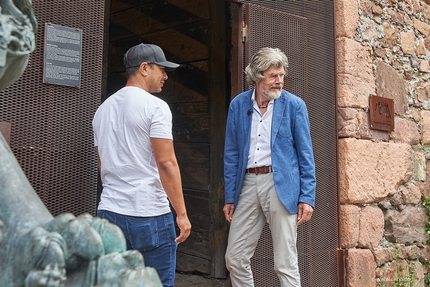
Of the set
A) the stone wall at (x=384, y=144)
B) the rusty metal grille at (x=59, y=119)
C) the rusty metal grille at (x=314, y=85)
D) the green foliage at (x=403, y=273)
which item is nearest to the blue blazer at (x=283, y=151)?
the rusty metal grille at (x=314, y=85)

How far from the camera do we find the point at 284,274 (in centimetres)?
358

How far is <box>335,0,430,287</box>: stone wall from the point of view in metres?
4.88

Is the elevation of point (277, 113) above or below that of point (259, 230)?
above

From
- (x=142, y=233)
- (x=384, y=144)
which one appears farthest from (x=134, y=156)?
(x=384, y=144)

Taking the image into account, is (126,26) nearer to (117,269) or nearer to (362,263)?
(362,263)

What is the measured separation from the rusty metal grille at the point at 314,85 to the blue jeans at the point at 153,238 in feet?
4.56

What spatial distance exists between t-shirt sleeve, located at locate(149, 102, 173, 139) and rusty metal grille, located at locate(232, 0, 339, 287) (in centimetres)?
143

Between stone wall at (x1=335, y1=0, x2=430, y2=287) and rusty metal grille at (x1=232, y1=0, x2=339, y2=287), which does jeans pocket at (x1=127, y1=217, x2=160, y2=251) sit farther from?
stone wall at (x1=335, y1=0, x2=430, y2=287)

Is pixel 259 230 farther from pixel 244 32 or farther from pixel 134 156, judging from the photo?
pixel 244 32

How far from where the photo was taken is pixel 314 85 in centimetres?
470

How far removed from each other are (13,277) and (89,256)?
12cm

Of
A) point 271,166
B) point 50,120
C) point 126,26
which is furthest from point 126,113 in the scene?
point 126,26

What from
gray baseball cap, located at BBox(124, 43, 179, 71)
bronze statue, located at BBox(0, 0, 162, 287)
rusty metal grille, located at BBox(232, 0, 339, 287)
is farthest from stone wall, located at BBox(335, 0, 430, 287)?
bronze statue, located at BBox(0, 0, 162, 287)

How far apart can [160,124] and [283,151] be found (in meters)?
0.94
